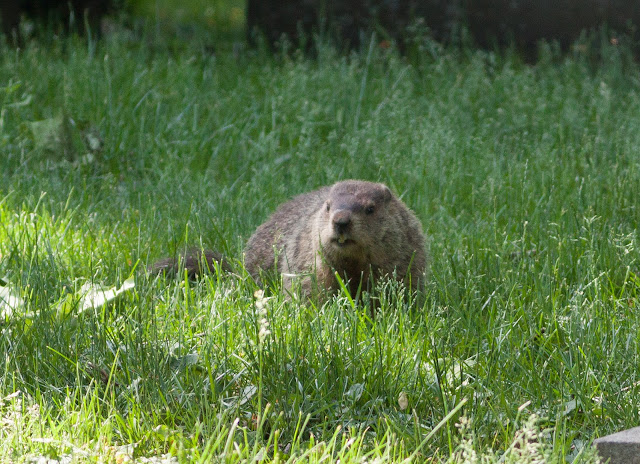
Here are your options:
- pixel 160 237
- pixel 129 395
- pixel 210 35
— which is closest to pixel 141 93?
pixel 160 237

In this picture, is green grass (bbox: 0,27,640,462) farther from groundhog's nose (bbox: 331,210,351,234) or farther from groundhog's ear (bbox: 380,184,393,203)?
groundhog's ear (bbox: 380,184,393,203)

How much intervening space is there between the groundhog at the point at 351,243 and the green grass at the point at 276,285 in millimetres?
202

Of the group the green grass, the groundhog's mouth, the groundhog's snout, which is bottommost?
the green grass

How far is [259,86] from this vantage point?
7766 mm

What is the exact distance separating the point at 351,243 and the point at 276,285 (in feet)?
1.56

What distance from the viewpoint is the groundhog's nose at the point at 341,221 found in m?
3.96

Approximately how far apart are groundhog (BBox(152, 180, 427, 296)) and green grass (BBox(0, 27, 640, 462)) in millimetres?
202

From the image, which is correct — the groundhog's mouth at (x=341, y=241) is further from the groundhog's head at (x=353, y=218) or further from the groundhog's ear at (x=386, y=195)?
the groundhog's ear at (x=386, y=195)

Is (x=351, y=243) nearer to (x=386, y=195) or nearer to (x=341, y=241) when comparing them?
(x=341, y=241)

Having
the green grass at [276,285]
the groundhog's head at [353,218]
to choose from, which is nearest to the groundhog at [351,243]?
the groundhog's head at [353,218]

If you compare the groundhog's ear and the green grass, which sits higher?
the groundhog's ear

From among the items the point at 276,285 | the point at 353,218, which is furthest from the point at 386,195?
the point at 276,285

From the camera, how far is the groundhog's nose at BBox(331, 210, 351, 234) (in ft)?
13.0

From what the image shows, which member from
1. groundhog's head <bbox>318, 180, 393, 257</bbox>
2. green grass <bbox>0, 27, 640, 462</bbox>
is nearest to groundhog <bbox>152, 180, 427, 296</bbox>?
groundhog's head <bbox>318, 180, 393, 257</bbox>
